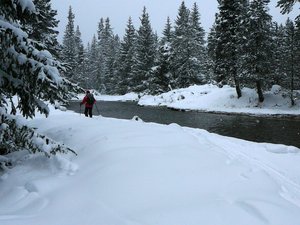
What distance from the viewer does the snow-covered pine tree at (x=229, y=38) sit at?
30750mm

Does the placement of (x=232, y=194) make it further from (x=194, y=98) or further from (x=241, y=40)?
(x=194, y=98)

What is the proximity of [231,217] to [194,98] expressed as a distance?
107 ft

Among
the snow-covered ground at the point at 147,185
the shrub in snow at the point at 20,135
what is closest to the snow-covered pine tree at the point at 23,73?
the shrub in snow at the point at 20,135

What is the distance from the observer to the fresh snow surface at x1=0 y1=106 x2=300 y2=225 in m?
5.21

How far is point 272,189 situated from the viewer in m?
6.43

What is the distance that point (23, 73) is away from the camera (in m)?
6.88

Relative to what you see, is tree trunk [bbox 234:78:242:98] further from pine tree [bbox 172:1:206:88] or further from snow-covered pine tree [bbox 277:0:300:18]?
pine tree [bbox 172:1:206:88]

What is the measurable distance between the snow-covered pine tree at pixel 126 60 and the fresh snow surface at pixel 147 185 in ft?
168

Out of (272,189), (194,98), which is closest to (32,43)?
(272,189)

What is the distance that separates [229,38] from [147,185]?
93.7 feet

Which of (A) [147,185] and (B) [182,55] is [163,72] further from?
(A) [147,185]

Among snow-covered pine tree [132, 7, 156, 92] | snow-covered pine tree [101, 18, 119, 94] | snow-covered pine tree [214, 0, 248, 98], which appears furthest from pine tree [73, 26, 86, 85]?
snow-covered pine tree [214, 0, 248, 98]

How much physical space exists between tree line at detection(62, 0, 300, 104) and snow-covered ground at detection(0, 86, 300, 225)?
1835cm

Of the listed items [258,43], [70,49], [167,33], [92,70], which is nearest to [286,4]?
[258,43]
